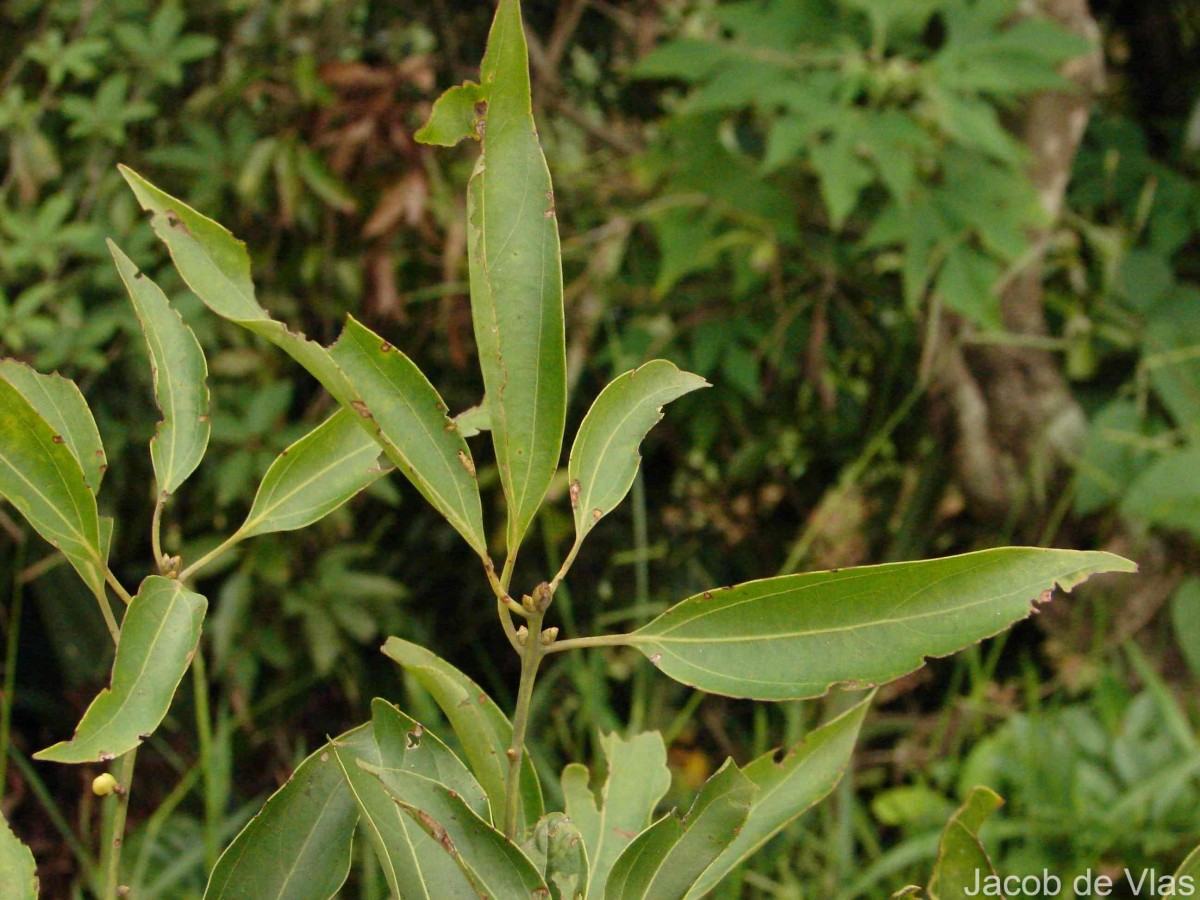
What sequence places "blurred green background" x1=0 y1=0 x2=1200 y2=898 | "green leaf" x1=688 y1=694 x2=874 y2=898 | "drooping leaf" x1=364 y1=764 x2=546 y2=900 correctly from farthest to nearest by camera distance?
"blurred green background" x1=0 y1=0 x2=1200 y2=898 < "green leaf" x1=688 y1=694 x2=874 y2=898 < "drooping leaf" x1=364 y1=764 x2=546 y2=900

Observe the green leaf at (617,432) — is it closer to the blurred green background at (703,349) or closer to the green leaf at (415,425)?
the green leaf at (415,425)

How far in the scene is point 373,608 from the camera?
184 cm

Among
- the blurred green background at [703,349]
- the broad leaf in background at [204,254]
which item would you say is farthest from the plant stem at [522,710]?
the blurred green background at [703,349]

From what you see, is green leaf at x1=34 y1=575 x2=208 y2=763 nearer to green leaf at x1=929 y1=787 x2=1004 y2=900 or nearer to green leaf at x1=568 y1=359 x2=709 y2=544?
green leaf at x1=568 y1=359 x2=709 y2=544

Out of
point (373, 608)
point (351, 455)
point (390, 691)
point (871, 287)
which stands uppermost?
point (351, 455)

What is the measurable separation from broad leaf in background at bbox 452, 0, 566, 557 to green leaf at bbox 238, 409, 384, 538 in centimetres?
8

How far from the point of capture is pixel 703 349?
1.92m

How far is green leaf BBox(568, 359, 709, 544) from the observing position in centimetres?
38

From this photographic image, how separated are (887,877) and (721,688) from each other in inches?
58.9

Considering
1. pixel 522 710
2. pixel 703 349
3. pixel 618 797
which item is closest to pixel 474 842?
pixel 522 710

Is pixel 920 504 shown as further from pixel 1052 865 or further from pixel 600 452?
pixel 600 452

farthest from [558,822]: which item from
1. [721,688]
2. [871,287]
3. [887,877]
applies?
[871,287]

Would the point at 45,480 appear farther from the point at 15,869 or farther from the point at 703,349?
the point at 703,349

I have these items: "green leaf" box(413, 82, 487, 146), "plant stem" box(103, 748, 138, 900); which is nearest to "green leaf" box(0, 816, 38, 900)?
"plant stem" box(103, 748, 138, 900)
